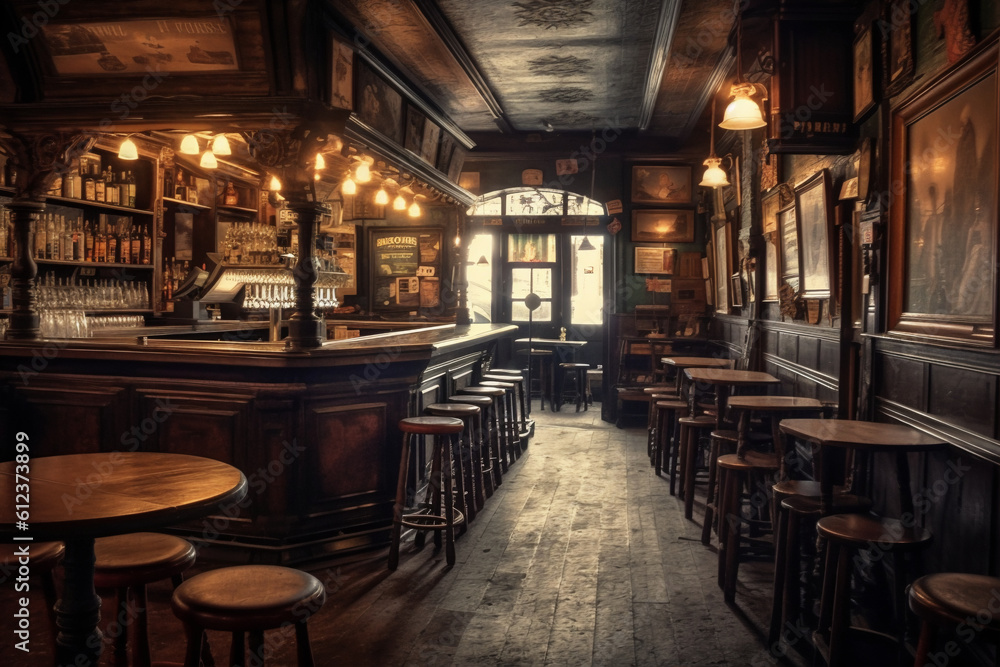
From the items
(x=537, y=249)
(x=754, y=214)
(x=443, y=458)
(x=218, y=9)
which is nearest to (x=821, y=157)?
(x=754, y=214)

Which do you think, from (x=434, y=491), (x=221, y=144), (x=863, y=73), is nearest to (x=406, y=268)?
(x=221, y=144)

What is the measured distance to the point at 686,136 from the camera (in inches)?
325

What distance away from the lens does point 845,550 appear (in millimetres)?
2441

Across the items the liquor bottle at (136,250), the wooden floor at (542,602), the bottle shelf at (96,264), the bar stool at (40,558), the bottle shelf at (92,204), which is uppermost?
the bottle shelf at (92,204)

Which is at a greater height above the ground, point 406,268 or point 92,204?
point 92,204

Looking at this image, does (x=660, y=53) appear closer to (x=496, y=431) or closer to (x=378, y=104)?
(x=378, y=104)

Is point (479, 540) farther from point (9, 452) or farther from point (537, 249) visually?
point (537, 249)

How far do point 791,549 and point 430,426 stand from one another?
1.91m

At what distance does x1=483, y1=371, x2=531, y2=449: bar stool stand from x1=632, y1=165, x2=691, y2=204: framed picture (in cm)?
306

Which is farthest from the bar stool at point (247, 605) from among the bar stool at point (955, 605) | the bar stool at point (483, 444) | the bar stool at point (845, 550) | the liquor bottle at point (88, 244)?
the liquor bottle at point (88, 244)

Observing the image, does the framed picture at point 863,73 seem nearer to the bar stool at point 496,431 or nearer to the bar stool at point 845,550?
the bar stool at point 845,550

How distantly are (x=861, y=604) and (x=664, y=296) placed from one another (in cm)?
568

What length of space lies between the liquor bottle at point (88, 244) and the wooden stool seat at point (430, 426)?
4.05 metres

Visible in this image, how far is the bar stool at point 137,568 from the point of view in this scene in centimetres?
201
